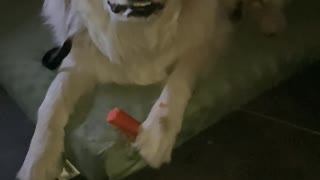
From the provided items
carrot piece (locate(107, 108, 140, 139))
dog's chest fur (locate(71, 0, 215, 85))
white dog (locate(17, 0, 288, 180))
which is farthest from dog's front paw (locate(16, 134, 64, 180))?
dog's chest fur (locate(71, 0, 215, 85))

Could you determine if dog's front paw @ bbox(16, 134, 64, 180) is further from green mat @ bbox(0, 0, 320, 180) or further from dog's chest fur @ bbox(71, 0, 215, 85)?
dog's chest fur @ bbox(71, 0, 215, 85)

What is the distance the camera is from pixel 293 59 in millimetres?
1823

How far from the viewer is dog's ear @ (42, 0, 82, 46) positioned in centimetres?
168

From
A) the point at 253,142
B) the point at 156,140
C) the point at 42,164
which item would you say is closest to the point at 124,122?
the point at 156,140

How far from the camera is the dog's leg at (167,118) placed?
4.79 feet

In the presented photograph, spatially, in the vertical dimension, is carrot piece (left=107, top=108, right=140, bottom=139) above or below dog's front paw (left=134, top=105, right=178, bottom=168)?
above

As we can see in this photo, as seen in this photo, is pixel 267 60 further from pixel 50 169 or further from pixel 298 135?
pixel 50 169

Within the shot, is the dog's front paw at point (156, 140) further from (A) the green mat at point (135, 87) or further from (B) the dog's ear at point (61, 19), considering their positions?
(B) the dog's ear at point (61, 19)

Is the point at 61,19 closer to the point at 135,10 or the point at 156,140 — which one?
the point at 135,10

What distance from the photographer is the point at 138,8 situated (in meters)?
1.48

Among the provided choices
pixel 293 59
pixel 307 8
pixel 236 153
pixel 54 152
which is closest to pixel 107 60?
pixel 54 152

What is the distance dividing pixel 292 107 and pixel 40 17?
80 cm

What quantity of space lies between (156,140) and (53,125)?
26 centimetres

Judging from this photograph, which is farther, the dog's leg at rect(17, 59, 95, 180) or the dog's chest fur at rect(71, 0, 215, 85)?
the dog's chest fur at rect(71, 0, 215, 85)
